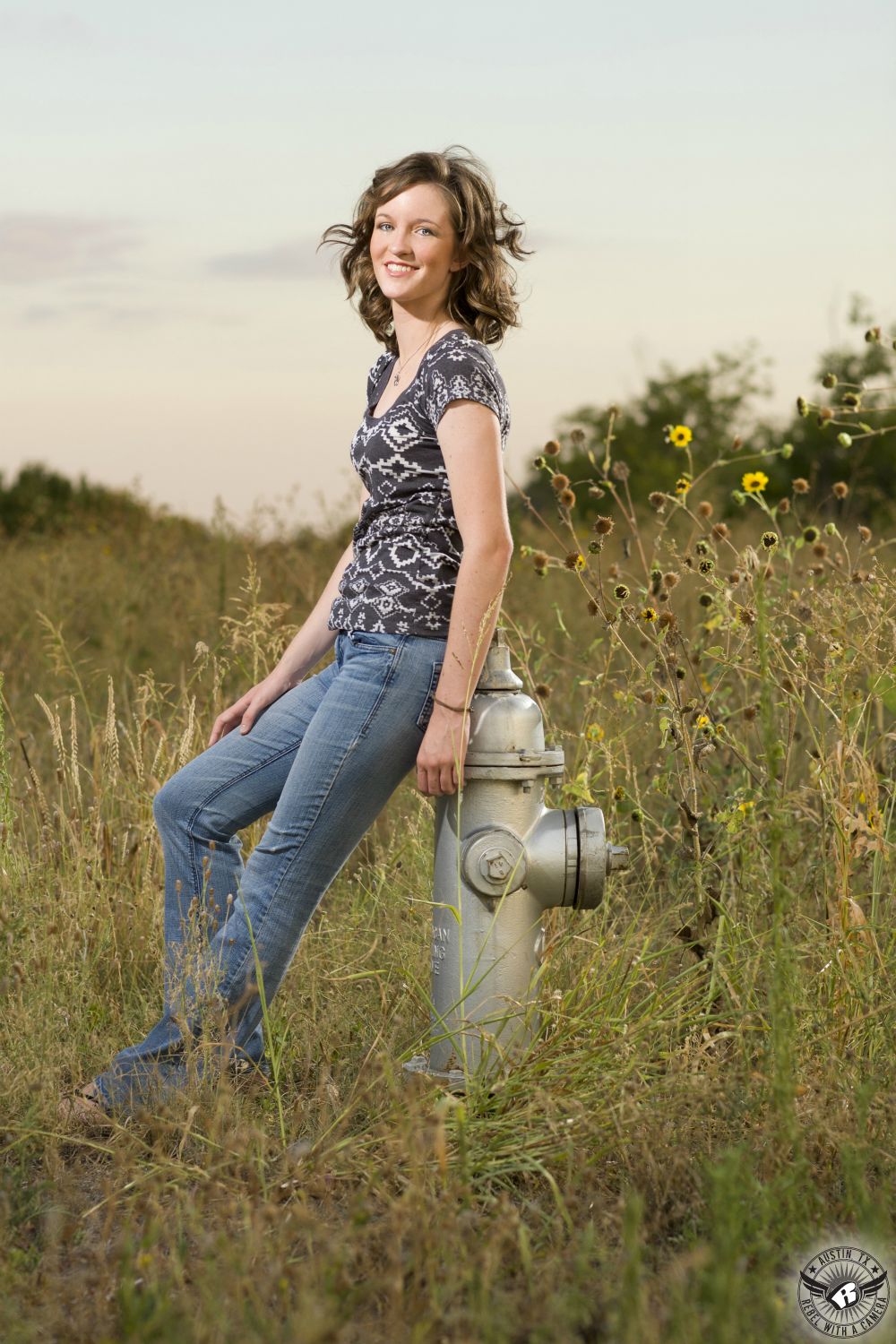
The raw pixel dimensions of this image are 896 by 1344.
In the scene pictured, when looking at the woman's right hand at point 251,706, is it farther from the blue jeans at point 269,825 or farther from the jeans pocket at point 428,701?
the jeans pocket at point 428,701

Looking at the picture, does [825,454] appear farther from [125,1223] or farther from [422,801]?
[125,1223]

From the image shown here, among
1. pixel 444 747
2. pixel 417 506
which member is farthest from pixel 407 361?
pixel 444 747

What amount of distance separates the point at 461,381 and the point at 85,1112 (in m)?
1.85

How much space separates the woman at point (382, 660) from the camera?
295 cm

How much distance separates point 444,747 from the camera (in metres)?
2.97

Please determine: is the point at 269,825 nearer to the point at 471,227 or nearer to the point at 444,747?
the point at 444,747

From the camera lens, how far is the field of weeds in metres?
2.31

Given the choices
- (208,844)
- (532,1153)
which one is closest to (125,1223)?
(532,1153)

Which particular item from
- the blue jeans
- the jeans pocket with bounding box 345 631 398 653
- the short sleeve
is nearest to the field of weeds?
the blue jeans

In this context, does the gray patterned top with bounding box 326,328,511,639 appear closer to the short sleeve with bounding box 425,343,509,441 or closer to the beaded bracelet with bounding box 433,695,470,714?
the short sleeve with bounding box 425,343,509,441

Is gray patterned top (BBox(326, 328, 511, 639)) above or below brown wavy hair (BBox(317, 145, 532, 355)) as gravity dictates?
below

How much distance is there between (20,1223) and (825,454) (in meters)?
15.6

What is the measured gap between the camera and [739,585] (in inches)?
154

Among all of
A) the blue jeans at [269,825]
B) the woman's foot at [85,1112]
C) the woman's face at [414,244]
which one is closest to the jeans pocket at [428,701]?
the blue jeans at [269,825]
